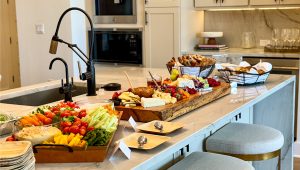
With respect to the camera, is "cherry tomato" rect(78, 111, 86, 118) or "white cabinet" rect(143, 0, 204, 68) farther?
"white cabinet" rect(143, 0, 204, 68)

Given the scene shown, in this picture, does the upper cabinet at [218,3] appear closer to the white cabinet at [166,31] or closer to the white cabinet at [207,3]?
the white cabinet at [207,3]

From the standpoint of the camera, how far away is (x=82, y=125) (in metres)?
1.59

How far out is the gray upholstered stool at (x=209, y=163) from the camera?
6.54 ft

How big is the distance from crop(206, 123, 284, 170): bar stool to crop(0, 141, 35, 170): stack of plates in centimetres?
125

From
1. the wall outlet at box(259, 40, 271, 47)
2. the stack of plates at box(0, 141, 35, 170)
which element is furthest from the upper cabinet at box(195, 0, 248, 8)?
the stack of plates at box(0, 141, 35, 170)

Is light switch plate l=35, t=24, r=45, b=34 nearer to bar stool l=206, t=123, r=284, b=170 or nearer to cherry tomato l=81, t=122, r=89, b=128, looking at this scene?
bar stool l=206, t=123, r=284, b=170

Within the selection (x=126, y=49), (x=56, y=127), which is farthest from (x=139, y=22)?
(x=56, y=127)

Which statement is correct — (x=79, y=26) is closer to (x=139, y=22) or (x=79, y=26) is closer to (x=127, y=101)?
(x=139, y=22)

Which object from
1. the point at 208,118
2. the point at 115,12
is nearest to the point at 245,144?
the point at 208,118

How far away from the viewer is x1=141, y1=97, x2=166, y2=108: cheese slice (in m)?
2.07

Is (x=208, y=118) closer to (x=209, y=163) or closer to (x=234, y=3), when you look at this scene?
(x=209, y=163)

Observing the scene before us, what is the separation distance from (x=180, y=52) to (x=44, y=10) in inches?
69.9

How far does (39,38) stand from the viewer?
5.56 m

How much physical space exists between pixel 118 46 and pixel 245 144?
342 cm
